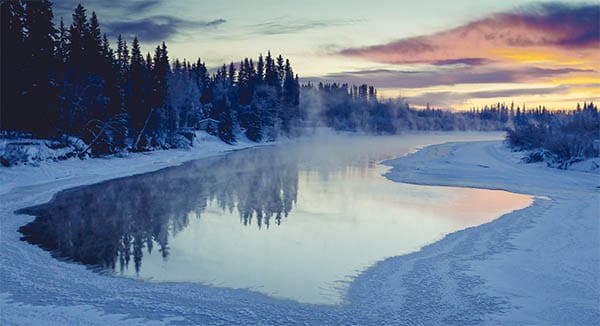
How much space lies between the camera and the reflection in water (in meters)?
11.6

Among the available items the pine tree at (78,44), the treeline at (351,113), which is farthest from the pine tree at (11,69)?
the treeline at (351,113)

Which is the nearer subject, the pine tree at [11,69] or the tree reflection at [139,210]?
the tree reflection at [139,210]

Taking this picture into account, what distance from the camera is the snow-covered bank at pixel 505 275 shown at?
29.1 ft

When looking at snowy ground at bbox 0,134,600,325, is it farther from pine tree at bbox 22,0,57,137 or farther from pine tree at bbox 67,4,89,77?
pine tree at bbox 67,4,89,77

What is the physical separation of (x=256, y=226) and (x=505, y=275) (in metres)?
8.96

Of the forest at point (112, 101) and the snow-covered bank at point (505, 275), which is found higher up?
the forest at point (112, 101)

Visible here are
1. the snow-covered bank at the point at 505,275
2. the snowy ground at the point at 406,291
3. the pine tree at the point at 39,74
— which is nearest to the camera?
the snowy ground at the point at 406,291

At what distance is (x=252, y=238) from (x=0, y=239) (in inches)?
326

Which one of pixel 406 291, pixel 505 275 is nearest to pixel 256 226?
pixel 406 291

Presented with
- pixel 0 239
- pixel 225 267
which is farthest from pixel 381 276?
pixel 0 239

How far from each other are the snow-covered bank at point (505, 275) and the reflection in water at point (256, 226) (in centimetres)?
102

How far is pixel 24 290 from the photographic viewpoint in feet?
33.1

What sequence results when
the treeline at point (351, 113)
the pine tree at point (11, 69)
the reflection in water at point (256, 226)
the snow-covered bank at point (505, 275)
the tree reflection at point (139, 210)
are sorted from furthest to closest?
the treeline at point (351, 113)
the pine tree at point (11, 69)
the tree reflection at point (139, 210)
the reflection in water at point (256, 226)
the snow-covered bank at point (505, 275)

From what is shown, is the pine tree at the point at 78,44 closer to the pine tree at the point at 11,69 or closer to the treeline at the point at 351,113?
the pine tree at the point at 11,69
